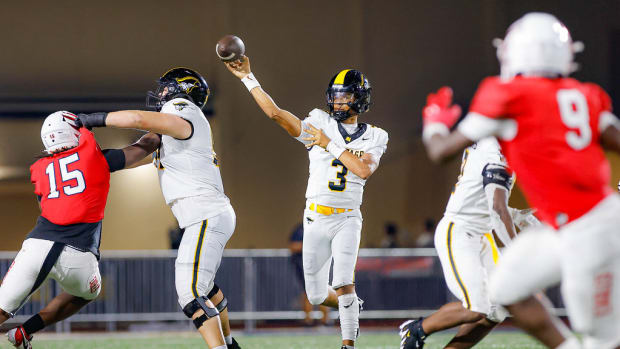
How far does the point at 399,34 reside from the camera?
1515 cm

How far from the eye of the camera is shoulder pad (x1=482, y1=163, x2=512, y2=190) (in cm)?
479

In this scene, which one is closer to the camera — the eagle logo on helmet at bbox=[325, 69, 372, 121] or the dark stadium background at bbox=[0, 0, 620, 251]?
the eagle logo on helmet at bbox=[325, 69, 372, 121]

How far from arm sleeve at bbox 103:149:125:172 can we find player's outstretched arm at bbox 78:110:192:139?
25cm

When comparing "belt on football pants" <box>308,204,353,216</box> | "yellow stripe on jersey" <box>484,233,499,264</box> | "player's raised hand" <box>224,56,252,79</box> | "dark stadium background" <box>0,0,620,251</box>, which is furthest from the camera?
"dark stadium background" <box>0,0,620,251</box>

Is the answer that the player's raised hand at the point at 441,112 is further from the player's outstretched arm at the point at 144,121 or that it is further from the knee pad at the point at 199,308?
the knee pad at the point at 199,308

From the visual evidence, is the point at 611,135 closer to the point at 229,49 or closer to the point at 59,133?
the point at 229,49

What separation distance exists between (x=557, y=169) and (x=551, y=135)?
0.47 feet

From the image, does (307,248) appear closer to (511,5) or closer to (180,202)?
(180,202)

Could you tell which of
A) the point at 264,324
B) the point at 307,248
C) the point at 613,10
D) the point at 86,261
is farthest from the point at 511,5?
the point at 86,261

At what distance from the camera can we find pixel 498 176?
4.80m

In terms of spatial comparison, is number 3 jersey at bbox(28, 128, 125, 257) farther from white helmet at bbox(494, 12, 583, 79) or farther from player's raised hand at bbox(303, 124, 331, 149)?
white helmet at bbox(494, 12, 583, 79)

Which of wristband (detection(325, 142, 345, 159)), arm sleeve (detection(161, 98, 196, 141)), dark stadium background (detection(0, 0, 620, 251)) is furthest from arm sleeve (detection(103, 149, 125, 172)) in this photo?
dark stadium background (detection(0, 0, 620, 251))

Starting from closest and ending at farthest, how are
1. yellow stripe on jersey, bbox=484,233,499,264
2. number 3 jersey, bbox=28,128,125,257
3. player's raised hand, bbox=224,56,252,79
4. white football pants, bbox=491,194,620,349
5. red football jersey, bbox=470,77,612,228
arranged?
1. white football pants, bbox=491,194,620,349
2. red football jersey, bbox=470,77,612,228
3. yellow stripe on jersey, bbox=484,233,499,264
4. number 3 jersey, bbox=28,128,125,257
5. player's raised hand, bbox=224,56,252,79

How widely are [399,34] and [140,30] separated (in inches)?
194
